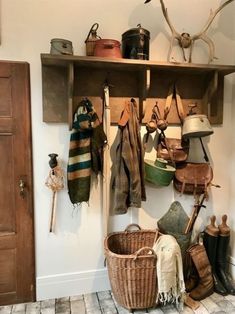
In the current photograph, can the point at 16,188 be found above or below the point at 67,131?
below

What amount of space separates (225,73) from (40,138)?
5.02 feet

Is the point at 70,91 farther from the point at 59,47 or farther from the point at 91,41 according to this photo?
the point at 91,41

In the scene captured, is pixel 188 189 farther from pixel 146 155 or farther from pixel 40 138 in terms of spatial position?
pixel 40 138

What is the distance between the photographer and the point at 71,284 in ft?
7.31

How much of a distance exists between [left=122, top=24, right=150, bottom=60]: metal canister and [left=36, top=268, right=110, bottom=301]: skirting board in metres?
1.66

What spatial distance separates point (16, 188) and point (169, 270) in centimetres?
122

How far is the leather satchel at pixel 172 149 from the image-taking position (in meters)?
2.23

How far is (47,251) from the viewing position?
2.18 m

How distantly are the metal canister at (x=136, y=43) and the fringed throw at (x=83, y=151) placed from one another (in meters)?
0.46

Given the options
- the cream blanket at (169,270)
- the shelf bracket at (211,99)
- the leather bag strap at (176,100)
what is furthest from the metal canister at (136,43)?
the cream blanket at (169,270)

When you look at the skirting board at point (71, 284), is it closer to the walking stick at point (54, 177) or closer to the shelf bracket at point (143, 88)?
the walking stick at point (54, 177)

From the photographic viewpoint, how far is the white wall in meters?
2.03

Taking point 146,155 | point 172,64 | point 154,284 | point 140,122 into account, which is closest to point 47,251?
point 154,284

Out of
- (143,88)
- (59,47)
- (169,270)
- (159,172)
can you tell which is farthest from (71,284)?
(59,47)
